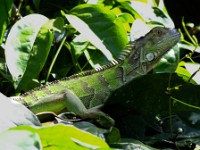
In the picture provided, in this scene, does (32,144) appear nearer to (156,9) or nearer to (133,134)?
(133,134)

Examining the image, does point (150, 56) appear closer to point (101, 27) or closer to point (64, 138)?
point (101, 27)

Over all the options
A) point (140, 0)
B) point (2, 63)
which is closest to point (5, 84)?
point (2, 63)

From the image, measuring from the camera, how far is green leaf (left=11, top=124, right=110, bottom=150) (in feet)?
2.77

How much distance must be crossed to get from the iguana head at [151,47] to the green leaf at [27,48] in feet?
1.88

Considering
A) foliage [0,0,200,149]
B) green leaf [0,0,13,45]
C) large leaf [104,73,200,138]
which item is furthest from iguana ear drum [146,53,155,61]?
large leaf [104,73,200,138]

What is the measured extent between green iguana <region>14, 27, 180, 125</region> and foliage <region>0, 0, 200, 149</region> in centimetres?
6

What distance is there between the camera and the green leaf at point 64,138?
33.3 inches

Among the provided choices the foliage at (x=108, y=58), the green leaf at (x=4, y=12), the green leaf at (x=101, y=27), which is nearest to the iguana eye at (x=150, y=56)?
the foliage at (x=108, y=58)

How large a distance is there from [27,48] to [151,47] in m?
0.86

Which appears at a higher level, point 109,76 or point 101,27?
point 101,27

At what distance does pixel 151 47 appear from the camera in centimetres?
285

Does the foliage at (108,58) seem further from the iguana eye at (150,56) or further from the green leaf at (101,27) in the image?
the iguana eye at (150,56)

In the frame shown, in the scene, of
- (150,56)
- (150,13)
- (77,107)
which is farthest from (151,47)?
(77,107)

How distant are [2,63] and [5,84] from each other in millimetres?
90
